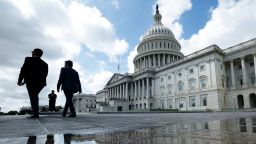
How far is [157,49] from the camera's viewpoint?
260 feet

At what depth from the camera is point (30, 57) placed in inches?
285

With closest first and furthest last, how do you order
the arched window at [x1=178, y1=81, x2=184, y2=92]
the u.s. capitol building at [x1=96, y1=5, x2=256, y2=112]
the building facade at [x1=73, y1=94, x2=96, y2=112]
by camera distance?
1. the u.s. capitol building at [x1=96, y1=5, x2=256, y2=112]
2. the arched window at [x1=178, y1=81, x2=184, y2=92]
3. the building facade at [x1=73, y1=94, x2=96, y2=112]

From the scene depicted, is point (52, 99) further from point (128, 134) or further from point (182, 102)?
point (182, 102)

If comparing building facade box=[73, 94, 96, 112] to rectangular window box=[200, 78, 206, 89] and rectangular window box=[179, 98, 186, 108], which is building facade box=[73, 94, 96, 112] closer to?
rectangular window box=[179, 98, 186, 108]

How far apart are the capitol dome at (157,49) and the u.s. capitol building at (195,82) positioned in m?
0.40

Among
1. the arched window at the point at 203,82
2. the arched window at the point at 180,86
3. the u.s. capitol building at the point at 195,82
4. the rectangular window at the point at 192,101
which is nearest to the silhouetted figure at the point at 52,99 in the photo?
the u.s. capitol building at the point at 195,82

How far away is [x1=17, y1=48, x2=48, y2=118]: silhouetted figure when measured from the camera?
23.2 feet

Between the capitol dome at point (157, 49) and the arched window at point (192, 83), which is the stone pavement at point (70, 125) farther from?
the capitol dome at point (157, 49)

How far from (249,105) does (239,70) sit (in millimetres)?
9539

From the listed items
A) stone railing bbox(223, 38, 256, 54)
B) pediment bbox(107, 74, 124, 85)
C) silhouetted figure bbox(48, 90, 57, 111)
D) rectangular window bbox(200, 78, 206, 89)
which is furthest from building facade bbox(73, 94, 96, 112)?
silhouetted figure bbox(48, 90, 57, 111)

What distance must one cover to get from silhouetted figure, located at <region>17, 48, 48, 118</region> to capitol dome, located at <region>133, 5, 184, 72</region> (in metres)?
70.1

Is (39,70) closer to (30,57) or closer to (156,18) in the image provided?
(30,57)

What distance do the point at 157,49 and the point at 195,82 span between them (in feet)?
104

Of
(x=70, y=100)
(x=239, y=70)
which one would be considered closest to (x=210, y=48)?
(x=239, y=70)
